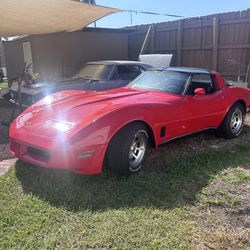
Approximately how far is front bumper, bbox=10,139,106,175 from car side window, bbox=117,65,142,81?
15.0 feet

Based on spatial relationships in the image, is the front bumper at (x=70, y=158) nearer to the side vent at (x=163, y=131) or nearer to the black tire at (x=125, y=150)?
the black tire at (x=125, y=150)

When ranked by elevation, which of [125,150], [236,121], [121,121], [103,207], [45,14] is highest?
[45,14]

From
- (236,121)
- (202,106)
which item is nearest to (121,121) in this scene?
(202,106)

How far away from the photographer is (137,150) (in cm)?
389

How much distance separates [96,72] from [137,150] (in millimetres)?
4245

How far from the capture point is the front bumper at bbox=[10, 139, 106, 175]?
10.5ft

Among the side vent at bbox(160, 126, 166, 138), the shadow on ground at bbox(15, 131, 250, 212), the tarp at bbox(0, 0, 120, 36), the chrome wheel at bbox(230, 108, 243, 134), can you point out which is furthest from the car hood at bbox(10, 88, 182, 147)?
the tarp at bbox(0, 0, 120, 36)

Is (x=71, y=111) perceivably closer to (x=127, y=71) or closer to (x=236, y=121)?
(x=236, y=121)

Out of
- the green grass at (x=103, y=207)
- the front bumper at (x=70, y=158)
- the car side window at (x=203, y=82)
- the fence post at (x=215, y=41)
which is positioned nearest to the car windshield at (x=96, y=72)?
the car side window at (x=203, y=82)

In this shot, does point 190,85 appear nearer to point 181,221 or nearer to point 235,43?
point 181,221

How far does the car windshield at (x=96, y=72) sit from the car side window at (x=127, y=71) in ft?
0.91

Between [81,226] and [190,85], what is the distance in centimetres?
295

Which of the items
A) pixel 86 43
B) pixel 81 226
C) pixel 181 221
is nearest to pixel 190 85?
pixel 181 221

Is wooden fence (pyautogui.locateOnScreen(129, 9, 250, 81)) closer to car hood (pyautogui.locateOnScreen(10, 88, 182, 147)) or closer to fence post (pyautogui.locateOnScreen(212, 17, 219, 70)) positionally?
fence post (pyautogui.locateOnScreen(212, 17, 219, 70))
